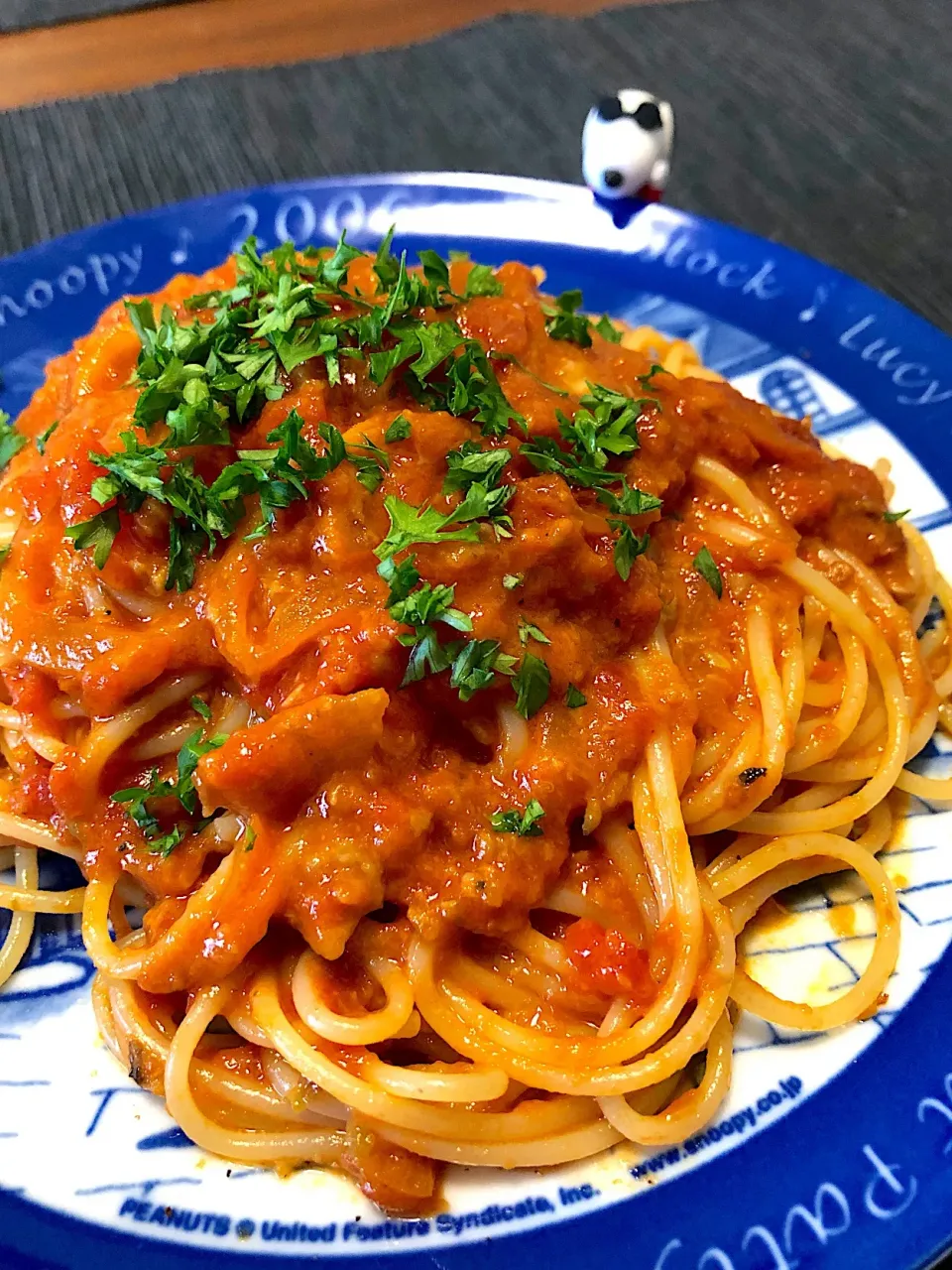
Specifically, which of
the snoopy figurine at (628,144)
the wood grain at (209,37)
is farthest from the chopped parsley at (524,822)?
the wood grain at (209,37)

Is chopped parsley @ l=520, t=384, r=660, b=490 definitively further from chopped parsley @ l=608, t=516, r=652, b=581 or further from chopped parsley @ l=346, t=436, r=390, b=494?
chopped parsley @ l=346, t=436, r=390, b=494

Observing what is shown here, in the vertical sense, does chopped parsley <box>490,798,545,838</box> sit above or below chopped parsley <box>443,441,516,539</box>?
below

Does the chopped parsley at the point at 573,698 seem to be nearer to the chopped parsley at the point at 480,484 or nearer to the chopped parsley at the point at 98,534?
the chopped parsley at the point at 480,484

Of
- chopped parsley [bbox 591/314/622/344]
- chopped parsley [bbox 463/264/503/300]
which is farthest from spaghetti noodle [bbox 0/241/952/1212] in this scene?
chopped parsley [bbox 591/314/622/344]

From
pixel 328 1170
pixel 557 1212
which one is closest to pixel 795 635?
pixel 557 1212

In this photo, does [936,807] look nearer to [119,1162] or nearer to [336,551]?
[336,551]

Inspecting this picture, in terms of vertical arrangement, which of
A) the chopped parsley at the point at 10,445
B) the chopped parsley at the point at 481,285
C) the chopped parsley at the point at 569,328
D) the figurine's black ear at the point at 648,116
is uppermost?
the figurine's black ear at the point at 648,116
